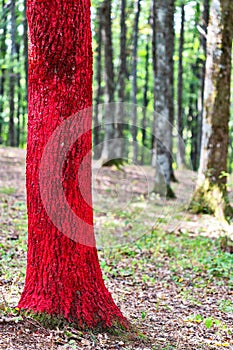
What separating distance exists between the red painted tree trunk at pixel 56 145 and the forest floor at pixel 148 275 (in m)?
0.28

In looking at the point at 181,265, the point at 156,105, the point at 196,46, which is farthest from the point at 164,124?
the point at 196,46

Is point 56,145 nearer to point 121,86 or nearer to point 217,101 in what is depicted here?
point 217,101

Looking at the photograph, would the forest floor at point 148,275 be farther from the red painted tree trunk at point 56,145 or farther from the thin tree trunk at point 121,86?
Answer: the thin tree trunk at point 121,86

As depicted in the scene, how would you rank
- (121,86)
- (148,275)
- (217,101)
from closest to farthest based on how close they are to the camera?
(148,275), (217,101), (121,86)

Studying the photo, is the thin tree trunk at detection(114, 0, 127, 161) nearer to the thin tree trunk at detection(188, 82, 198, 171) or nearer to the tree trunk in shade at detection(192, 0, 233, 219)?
the tree trunk in shade at detection(192, 0, 233, 219)

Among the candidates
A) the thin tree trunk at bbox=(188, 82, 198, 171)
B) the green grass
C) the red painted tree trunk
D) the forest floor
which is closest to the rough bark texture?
the forest floor

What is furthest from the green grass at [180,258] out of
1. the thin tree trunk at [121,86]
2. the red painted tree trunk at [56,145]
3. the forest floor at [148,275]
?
the thin tree trunk at [121,86]

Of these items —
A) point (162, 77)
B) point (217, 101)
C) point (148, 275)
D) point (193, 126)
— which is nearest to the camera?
point (148, 275)

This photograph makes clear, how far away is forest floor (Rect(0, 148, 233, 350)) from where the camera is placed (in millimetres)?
4596

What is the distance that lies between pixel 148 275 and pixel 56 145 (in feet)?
13.4

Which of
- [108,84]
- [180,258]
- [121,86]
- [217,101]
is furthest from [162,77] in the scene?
[121,86]

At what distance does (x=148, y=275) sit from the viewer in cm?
793

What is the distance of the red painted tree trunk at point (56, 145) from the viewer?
4.45 meters

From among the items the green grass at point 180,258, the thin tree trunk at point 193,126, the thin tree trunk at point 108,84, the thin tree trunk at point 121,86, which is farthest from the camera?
the thin tree trunk at point 193,126
